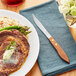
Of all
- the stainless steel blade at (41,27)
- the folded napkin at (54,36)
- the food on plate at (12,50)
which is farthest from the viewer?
the stainless steel blade at (41,27)

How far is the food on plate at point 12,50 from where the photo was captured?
1875 mm

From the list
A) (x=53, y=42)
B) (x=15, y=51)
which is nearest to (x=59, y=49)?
(x=53, y=42)

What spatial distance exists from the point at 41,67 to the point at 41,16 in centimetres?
75

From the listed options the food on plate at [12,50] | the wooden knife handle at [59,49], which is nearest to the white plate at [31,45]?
the food on plate at [12,50]

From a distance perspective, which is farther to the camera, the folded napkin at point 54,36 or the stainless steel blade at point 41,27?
the stainless steel blade at point 41,27

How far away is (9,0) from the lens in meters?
2.44

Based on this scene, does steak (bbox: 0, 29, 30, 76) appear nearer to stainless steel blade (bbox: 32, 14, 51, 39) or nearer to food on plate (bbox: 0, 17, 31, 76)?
food on plate (bbox: 0, 17, 31, 76)

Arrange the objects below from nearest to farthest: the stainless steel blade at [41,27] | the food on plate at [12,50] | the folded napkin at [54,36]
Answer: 1. the food on plate at [12,50]
2. the folded napkin at [54,36]
3. the stainless steel blade at [41,27]

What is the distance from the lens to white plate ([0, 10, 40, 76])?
1958 millimetres

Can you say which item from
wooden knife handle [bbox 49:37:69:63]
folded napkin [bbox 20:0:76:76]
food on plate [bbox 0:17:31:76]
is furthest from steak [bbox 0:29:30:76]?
wooden knife handle [bbox 49:37:69:63]

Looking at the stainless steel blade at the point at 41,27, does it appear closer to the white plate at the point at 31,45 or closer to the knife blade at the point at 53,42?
the knife blade at the point at 53,42

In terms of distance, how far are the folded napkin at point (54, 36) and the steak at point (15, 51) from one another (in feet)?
0.84

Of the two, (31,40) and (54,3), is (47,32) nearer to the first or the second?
(31,40)

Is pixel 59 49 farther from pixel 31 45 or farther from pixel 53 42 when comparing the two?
pixel 31 45
